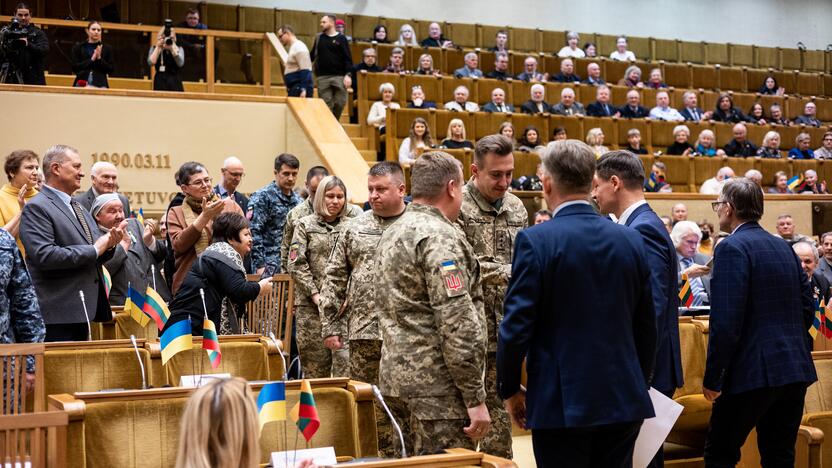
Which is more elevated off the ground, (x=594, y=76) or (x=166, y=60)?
(x=594, y=76)

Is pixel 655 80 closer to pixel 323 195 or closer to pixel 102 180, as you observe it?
pixel 102 180

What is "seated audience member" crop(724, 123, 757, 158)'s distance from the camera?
12.1 metres

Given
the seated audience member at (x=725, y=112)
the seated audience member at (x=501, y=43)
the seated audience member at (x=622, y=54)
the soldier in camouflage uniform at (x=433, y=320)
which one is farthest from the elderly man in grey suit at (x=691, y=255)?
the seated audience member at (x=622, y=54)

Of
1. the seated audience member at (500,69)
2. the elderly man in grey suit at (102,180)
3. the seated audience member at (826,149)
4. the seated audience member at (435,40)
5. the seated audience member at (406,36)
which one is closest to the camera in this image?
the elderly man in grey suit at (102,180)

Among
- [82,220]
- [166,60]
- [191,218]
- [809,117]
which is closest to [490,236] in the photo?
[82,220]

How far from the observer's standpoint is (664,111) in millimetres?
12695

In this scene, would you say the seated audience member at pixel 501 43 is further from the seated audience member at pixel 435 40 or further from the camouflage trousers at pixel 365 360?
the camouflage trousers at pixel 365 360

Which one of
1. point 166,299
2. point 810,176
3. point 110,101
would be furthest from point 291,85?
point 810,176

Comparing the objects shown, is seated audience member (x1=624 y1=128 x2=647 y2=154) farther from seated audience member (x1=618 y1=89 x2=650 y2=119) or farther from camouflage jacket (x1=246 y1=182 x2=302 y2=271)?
camouflage jacket (x1=246 y1=182 x2=302 y2=271)

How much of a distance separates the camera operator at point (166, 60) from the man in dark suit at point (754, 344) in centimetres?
686

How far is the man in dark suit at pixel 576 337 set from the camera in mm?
2514

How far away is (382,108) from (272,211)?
178 inches

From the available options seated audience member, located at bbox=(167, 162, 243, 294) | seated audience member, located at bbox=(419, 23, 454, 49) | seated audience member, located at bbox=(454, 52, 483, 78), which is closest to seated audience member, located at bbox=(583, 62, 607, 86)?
seated audience member, located at bbox=(454, 52, 483, 78)

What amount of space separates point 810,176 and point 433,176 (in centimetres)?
960
